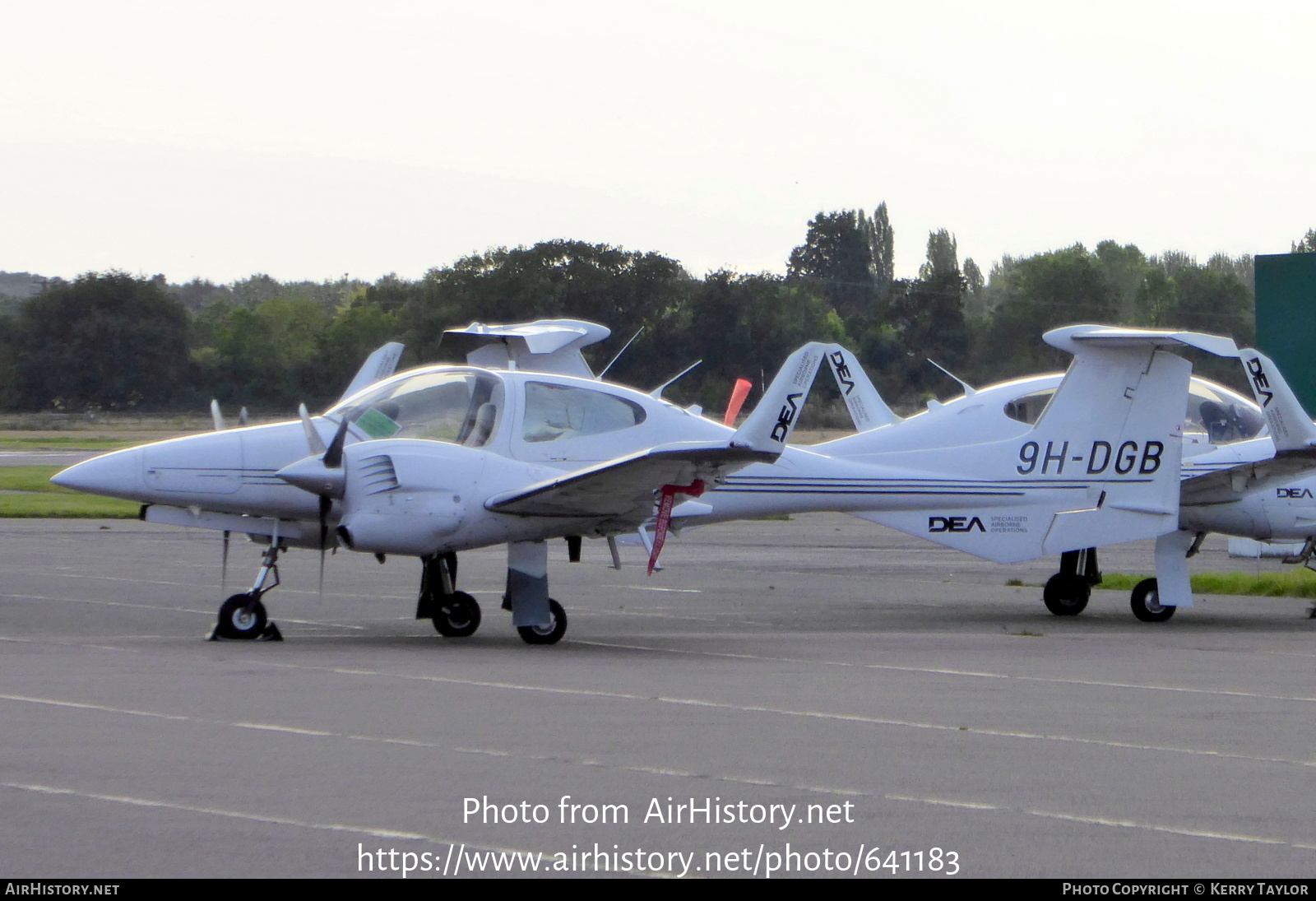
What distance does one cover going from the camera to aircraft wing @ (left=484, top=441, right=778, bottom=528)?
10.9 m

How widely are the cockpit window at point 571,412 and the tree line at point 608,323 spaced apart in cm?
2234

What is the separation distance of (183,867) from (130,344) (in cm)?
5204

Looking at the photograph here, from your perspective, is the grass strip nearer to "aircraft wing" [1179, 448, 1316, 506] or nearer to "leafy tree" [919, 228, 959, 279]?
"aircraft wing" [1179, 448, 1316, 506]

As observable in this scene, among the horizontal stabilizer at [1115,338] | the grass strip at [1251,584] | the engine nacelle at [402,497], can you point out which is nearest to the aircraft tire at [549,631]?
the engine nacelle at [402,497]

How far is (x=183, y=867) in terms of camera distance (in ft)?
17.0

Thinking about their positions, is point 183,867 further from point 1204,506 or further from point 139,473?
point 1204,506

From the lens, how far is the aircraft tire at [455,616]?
41.4 ft

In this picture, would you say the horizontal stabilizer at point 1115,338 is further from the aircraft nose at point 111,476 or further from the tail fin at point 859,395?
the aircraft nose at point 111,476

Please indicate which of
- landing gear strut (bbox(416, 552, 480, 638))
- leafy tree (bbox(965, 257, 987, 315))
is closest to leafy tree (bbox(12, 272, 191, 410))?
leafy tree (bbox(965, 257, 987, 315))

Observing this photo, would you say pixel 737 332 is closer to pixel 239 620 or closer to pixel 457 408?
pixel 457 408

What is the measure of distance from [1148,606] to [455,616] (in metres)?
6.85

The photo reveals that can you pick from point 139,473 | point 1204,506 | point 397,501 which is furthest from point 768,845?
point 1204,506

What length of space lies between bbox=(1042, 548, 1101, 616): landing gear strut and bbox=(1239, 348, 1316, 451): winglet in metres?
2.42

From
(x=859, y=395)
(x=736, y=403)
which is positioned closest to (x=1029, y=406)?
(x=859, y=395)
